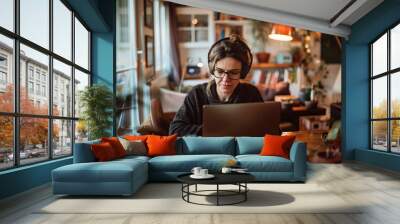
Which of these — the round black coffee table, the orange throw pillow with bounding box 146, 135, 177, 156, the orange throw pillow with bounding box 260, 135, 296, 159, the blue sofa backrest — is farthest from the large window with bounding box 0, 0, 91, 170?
the orange throw pillow with bounding box 260, 135, 296, 159

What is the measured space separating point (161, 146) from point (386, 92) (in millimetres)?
5101

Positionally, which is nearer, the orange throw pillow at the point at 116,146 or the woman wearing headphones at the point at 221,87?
the orange throw pillow at the point at 116,146

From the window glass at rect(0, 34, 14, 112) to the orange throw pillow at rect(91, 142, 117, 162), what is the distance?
122 centimetres

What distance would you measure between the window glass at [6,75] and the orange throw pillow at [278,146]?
12.7ft

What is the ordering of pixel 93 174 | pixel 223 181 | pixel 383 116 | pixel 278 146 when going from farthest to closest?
1. pixel 383 116
2. pixel 278 146
3. pixel 93 174
4. pixel 223 181

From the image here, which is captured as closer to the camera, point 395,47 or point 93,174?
point 93,174

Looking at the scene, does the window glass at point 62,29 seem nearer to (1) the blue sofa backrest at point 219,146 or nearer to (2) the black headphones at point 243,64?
(1) the blue sofa backrest at point 219,146

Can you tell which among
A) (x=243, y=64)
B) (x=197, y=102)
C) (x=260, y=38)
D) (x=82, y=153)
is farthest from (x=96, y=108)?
(x=260, y=38)

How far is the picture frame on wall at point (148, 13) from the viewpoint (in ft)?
30.2

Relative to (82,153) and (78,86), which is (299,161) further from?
(78,86)

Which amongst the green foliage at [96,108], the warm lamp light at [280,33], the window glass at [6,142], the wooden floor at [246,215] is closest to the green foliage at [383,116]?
the wooden floor at [246,215]

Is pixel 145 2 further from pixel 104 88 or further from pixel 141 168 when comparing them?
pixel 141 168

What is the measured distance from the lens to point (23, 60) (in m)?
5.62

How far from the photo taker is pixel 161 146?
6.79 metres
